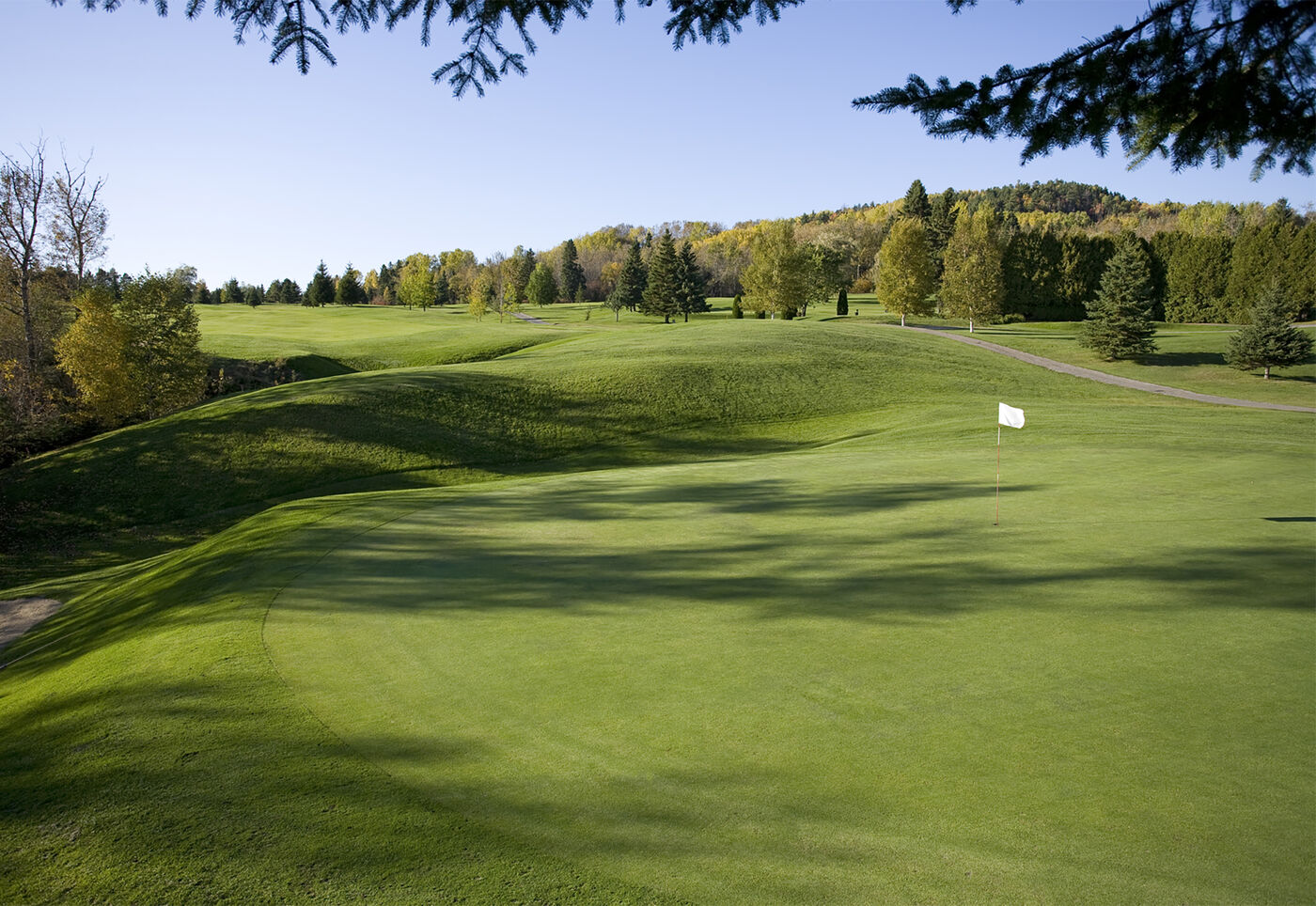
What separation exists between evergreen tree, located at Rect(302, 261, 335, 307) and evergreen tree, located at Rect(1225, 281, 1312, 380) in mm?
95108

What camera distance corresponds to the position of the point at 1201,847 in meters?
3.96

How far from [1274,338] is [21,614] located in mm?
49905

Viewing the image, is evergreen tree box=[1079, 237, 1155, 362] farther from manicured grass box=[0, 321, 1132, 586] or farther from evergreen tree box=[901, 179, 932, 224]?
evergreen tree box=[901, 179, 932, 224]

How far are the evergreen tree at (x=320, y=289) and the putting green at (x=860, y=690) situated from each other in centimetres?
10147

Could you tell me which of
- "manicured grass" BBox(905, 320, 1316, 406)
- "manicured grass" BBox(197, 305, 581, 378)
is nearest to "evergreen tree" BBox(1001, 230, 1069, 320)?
"manicured grass" BBox(905, 320, 1316, 406)

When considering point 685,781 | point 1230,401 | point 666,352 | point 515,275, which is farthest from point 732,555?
point 515,275

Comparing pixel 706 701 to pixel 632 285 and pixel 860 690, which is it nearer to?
pixel 860 690

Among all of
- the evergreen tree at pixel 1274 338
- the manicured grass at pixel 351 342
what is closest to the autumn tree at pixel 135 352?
the manicured grass at pixel 351 342

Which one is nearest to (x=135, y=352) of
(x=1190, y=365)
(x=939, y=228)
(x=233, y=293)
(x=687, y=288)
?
(x=1190, y=365)

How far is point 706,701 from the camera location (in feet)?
18.7

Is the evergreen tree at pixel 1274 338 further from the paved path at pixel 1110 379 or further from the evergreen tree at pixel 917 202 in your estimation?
the evergreen tree at pixel 917 202

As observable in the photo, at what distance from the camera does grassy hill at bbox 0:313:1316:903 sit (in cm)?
408

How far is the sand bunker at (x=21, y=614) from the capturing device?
13484 mm

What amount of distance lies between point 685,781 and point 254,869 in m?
2.29
